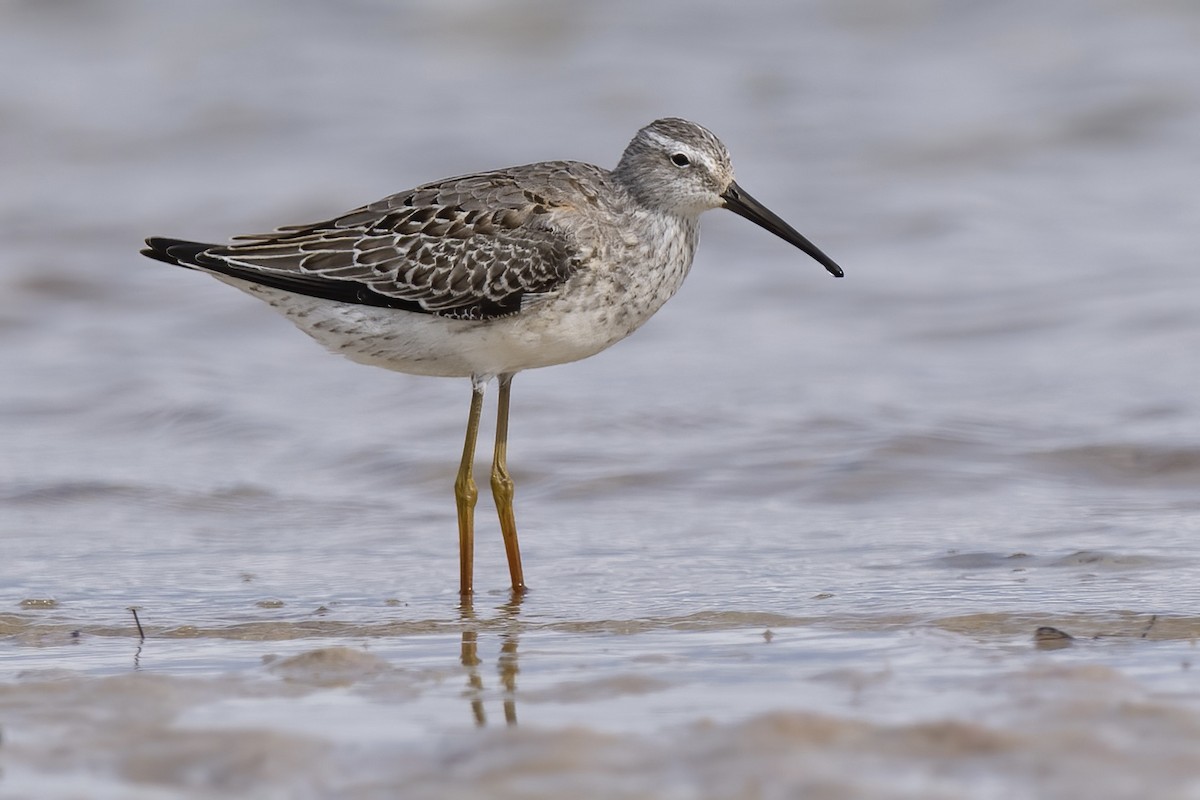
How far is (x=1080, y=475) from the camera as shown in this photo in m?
9.95

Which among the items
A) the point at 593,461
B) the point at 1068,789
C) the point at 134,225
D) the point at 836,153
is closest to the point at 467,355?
the point at 593,461

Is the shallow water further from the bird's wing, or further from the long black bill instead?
the long black bill

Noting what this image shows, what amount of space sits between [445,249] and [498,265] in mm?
363

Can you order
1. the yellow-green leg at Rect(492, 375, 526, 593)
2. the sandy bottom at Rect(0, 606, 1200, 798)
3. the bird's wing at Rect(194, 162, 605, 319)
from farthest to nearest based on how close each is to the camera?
the yellow-green leg at Rect(492, 375, 526, 593), the bird's wing at Rect(194, 162, 605, 319), the sandy bottom at Rect(0, 606, 1200, 798)

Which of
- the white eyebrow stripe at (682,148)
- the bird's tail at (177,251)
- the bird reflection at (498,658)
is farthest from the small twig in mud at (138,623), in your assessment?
the white eyebrow stripe at (682,148)

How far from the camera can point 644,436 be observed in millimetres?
11141

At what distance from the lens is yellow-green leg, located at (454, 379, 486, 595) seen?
816cm

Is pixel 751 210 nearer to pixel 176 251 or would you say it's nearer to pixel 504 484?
pixel 504 484

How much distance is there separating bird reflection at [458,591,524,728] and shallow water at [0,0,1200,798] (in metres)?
0.04

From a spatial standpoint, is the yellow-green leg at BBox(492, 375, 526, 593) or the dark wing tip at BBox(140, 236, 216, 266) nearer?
the yellow-green leg at BBox(492, 375, 526, 593)

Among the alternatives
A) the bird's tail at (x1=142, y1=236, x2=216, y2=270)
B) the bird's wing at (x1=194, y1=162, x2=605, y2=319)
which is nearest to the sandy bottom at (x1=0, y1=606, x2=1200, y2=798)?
the bird's wing at (x1=194, y1=162, x2=605, y2=319)

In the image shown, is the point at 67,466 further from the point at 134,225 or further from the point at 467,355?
the point at 134,225

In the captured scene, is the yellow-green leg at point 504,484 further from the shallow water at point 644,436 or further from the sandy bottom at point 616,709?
the sandy bottom at point 616,709

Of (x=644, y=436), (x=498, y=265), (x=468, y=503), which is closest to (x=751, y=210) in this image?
(x=498, y=265)
